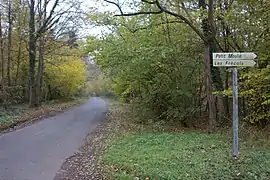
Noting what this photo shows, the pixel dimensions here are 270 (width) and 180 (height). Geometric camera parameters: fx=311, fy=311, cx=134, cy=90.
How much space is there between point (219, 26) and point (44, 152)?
907 centimetres

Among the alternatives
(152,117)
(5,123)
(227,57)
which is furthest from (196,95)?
(5,123)

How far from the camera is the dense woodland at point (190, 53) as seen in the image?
11.3 m

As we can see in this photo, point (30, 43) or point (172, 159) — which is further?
point (30, 43)

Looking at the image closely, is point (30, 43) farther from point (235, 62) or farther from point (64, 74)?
point (235, 62)

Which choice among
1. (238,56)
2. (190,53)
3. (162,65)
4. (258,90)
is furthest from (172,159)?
(190,53)

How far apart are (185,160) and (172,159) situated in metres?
0.32

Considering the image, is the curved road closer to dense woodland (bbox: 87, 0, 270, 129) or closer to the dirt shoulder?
the dirt shoulder

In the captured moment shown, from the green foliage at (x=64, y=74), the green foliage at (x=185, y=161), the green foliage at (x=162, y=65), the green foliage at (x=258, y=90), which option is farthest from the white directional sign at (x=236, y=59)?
the green foliage at (x=64, y=74)

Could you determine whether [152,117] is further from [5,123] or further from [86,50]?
[86,50]

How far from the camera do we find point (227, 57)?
6988mm

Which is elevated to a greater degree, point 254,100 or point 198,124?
point 254,100

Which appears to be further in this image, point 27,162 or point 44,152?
point 44,152

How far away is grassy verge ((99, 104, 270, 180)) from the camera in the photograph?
597cm

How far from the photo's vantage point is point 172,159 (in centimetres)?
711
